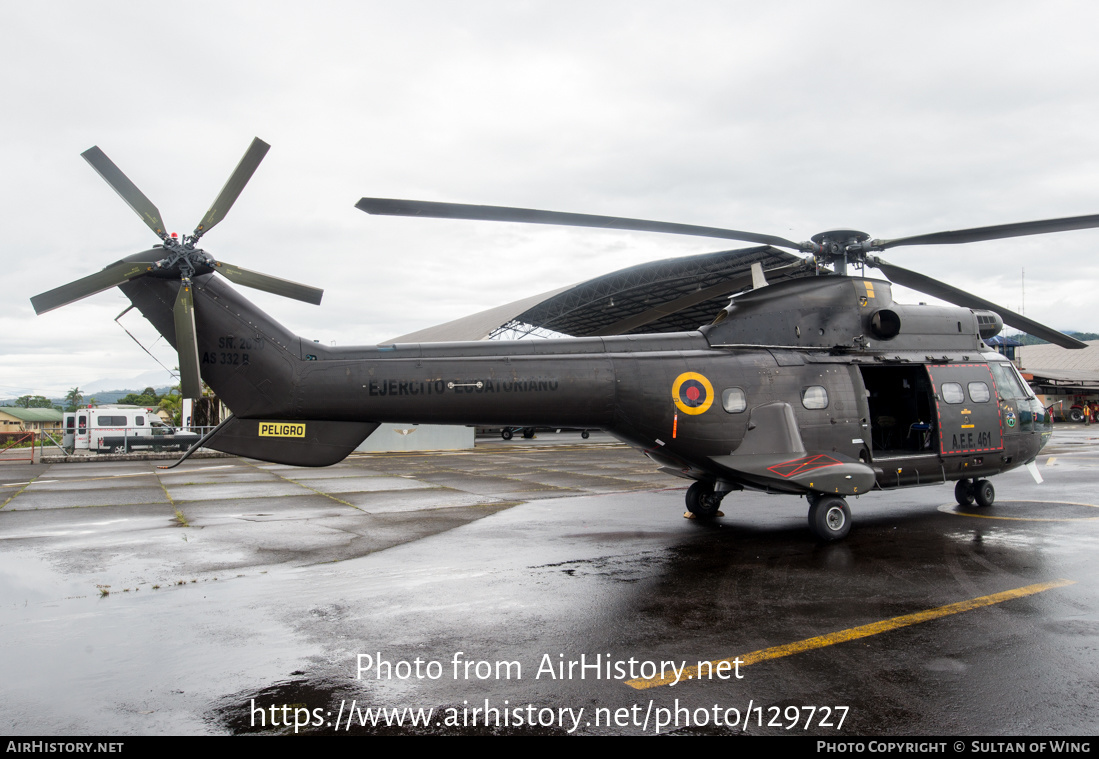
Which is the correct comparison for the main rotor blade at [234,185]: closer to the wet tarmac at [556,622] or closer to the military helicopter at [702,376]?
the military helicopter at [702,376]

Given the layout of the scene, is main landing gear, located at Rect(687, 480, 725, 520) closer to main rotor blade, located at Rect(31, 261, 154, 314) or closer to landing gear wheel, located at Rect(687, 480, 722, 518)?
landing gear wheel, located at Rect(687, 480, 722, 518)

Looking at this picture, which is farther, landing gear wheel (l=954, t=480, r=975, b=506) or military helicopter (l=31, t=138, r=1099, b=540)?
landing gear wheel (l=954, t=480, r=975, b=506)

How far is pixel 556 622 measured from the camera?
6.61 metres

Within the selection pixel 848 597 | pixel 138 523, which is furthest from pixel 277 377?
pixel 848 597

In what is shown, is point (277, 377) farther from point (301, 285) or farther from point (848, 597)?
point (848, 597)

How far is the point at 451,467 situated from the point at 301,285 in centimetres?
1687

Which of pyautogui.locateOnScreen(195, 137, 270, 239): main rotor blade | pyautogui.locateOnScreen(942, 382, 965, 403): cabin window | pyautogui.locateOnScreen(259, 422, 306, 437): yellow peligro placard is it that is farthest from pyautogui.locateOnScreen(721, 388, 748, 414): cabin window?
pyautogui.locateOnScreen(195, 137, 270, 239): main rotor blade

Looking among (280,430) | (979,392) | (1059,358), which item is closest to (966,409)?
(979,392)

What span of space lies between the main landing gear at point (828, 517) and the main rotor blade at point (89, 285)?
10.1 meters

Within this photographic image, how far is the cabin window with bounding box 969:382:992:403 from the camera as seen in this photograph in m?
11.8

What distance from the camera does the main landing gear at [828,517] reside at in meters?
9.95

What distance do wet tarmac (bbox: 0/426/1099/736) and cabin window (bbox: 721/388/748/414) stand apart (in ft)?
6.86
